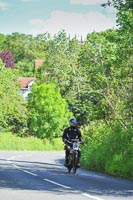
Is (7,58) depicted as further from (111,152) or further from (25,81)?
(111,152)

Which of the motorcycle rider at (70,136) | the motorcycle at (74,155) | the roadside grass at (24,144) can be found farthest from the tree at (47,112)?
the motorcycle at (74,155)

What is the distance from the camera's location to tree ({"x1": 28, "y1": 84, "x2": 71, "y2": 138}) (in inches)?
2960

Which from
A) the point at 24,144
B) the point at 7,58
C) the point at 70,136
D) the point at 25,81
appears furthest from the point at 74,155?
the point at 7,58

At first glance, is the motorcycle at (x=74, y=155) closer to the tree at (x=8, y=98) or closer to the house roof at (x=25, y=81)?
the tree at (x=8, y=98)

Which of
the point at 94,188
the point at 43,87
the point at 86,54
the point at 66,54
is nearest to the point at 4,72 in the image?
the point at 43,87

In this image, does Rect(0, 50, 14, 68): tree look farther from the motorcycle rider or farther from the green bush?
the motorcycle rider

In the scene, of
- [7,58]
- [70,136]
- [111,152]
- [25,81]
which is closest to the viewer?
[70,136]

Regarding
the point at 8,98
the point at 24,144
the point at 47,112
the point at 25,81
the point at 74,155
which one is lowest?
the point at 74,155

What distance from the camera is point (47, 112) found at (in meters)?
76.5

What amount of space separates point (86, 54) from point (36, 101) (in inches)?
1698

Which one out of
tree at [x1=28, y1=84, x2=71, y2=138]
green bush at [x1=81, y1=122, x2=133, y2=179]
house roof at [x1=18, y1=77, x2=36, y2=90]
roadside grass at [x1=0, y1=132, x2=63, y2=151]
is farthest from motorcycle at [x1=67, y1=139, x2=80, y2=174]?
house roof at [x1=18, y1=77, x2=36, y2=90]

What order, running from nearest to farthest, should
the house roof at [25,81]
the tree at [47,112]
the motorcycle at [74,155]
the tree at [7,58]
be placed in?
the motorcycle at [74,155] < the tree at [47,112] < the house roof at [25,81] < the tree at [7,58]

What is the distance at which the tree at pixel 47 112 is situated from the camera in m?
75.2

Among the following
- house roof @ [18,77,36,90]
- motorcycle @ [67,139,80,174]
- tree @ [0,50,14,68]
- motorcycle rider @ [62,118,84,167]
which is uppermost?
tree @ [0,50,14,68]
